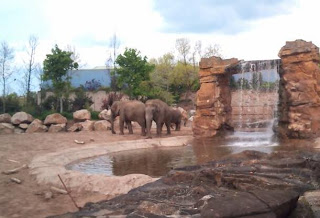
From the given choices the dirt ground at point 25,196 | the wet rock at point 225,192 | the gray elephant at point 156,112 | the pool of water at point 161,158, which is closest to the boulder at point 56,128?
the gray elephant at point 156,112

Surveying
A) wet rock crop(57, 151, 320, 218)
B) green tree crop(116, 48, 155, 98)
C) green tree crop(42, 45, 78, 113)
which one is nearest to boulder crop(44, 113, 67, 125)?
green tree crop(42, 45, 78, 113)

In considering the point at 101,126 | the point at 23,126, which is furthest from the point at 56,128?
the point at 101,126

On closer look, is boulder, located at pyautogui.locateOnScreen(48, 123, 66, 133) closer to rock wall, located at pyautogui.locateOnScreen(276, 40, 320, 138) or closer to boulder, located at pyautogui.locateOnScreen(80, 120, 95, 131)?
boulder, located at pyautogui.locateOnScreen(80, 120, 95, 131)

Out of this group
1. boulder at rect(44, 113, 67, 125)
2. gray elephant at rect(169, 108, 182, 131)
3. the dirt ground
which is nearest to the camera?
the dirt ground

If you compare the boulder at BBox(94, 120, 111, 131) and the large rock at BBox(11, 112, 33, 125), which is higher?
the large rock at BBox(11, 112, 33, 125)

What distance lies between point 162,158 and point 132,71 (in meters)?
20.1

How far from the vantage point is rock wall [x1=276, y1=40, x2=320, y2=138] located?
50.7ft

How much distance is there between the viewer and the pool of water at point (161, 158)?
10.5 meters

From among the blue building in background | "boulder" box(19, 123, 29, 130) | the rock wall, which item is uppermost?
the blue building in background

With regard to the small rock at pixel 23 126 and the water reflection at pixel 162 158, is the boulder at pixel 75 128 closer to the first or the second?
the small rock at pixel 23 126

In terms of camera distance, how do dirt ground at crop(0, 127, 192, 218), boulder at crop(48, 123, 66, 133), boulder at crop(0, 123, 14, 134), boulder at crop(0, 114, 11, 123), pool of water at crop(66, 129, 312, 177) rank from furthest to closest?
boulder at crop(0, 114, 11, 123), boulder at crop(48, 123, 66, 133), boulder at crop(0, 123, 14, 134), pool of water at crop(66, 129, 312, 177), dirt ground at crop(0, 127, 192, 218)

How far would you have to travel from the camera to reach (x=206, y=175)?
269 inches

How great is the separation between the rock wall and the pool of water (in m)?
1.25

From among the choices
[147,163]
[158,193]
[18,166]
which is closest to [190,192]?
[158,193]
